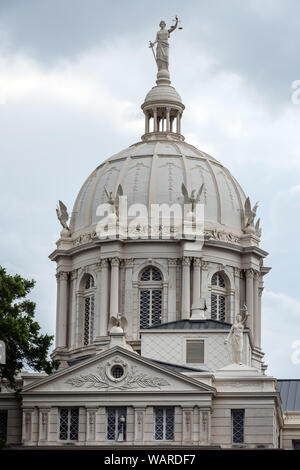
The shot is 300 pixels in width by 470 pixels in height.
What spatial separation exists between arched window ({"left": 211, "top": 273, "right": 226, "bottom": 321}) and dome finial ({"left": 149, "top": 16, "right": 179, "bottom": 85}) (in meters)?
16.7

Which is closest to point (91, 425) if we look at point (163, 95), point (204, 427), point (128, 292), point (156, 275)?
point (204, 427)

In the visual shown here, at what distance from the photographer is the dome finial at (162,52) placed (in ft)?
375

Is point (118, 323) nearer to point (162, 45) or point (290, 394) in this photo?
point (290, 394)

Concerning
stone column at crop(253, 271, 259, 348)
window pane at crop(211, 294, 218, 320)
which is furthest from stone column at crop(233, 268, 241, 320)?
window pane at crop(211, 294, 218, 320)

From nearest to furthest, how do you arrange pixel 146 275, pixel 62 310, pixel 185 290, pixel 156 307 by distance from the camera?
1. pixel 185 290
2. pixel 156 307
3. pixel 146 275
4. pixel 62 310

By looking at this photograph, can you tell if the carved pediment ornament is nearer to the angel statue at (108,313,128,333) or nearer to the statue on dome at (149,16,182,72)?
the angel statue at (108,313,128,333)

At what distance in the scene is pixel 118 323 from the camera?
297 feet

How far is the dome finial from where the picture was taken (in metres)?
114

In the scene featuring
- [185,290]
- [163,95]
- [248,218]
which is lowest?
[185,290]

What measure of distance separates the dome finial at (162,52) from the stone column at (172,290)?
661 inches

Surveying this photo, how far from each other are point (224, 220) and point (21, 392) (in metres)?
27.4

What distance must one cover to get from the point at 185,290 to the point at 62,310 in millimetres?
9935

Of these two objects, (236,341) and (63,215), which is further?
(63,215)
